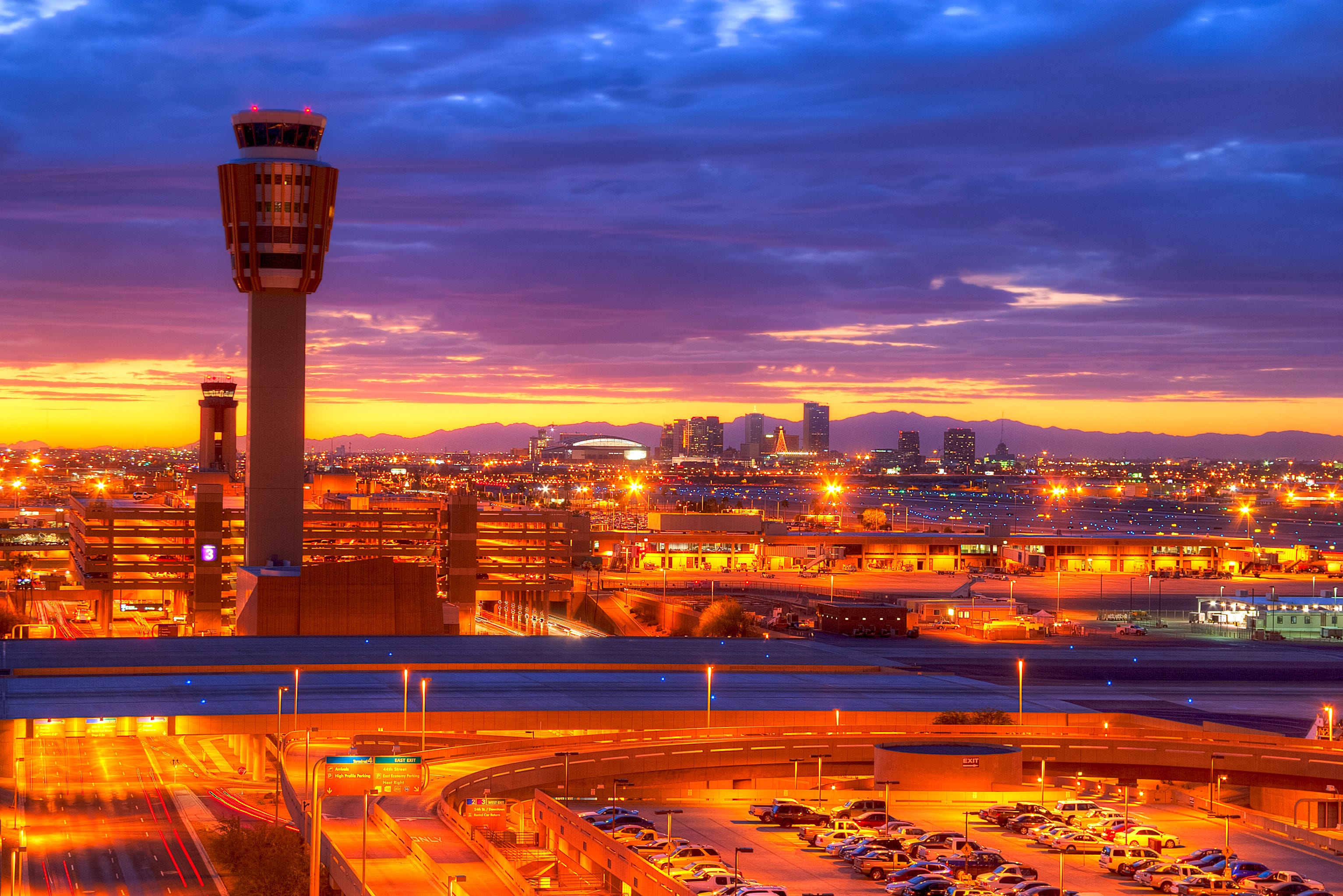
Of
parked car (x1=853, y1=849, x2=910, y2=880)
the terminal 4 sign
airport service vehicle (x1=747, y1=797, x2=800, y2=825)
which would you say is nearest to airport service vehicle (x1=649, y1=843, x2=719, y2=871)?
parked car (x1=853, y1=849, x2=910, y2=880)

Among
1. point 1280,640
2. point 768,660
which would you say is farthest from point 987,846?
point 1280,640

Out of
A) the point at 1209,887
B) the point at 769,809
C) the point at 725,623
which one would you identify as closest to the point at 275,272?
the point at 725,623

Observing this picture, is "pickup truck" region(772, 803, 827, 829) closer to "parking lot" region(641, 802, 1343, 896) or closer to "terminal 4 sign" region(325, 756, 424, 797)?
"parking lot" region(641, 802, 1343, 896)

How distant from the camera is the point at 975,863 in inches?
1567

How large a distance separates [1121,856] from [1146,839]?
239 centimetres

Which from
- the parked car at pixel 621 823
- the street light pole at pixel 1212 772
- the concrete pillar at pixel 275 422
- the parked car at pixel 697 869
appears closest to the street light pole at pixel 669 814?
the parked car at pixel 621 823

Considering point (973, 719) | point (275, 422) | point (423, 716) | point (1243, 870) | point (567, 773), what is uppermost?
point (275, 422)

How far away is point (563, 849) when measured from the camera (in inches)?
1566

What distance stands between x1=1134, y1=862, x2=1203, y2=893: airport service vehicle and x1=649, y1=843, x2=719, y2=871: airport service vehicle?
10.7 m

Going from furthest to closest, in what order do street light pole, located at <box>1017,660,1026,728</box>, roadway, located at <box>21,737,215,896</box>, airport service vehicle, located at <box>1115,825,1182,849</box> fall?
street light pole, located at <box>1017,660,1026,728</box> → airport service vehicle, located at <box>1115,825,1182,849</box> → roadway, located at <box>21,737,215,896</box>

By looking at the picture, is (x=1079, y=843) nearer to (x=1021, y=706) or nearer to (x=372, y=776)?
(x=1021, y=706)

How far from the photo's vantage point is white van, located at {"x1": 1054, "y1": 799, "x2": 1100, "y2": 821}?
150ft

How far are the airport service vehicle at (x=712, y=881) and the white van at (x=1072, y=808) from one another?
40.5 feet

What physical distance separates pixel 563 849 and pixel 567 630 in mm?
72985
